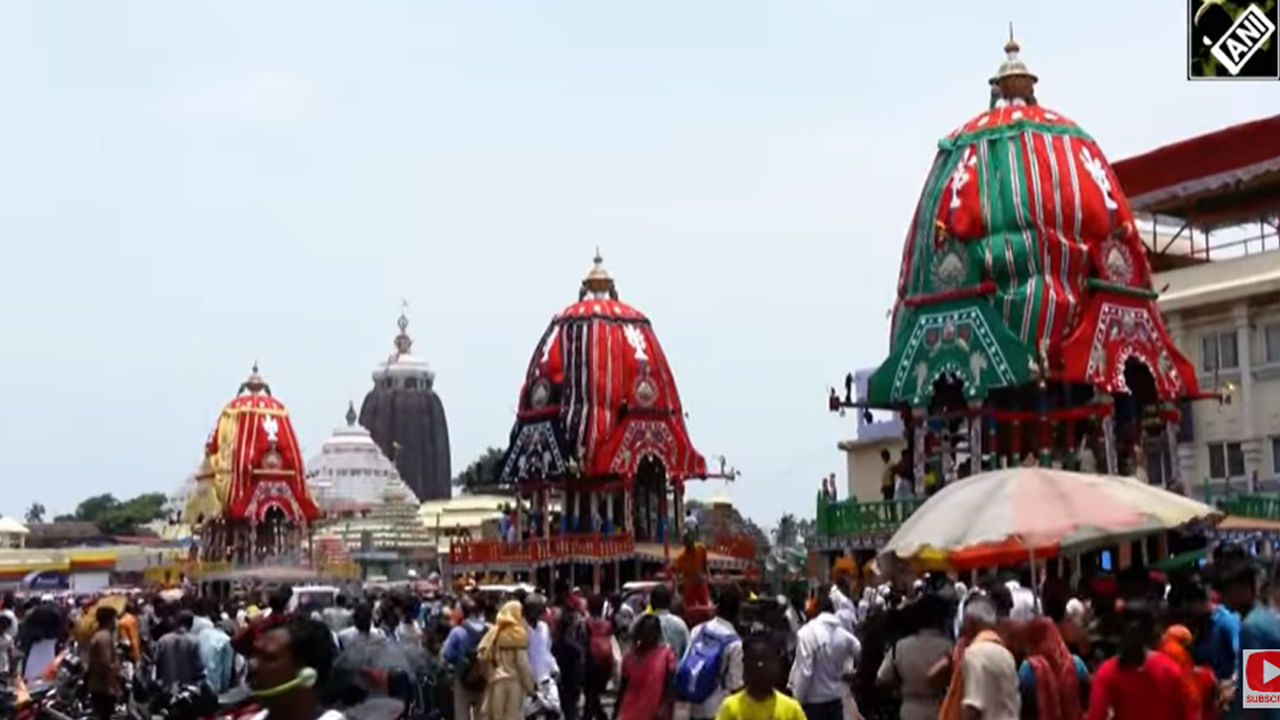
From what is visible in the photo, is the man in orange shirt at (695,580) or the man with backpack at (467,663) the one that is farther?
the man in orange shirt at (695,580)

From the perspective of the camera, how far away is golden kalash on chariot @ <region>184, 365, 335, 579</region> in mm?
51250

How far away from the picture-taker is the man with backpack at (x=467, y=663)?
1231cm

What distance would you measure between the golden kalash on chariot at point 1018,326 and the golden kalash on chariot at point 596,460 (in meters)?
11.3

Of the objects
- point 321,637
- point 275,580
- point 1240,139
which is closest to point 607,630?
point 321,637

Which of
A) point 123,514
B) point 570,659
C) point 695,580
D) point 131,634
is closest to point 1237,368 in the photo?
point 695,580

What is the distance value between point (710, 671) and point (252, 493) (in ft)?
140

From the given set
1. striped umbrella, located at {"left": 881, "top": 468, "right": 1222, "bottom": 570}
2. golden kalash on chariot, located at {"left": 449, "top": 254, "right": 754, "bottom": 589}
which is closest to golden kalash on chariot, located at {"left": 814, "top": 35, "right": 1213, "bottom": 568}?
golden kalash on chariot, located at {"left": 449, "top": 254, "right": 754, "bottom": 589}

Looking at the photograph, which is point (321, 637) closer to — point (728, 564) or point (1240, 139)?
point (728, 564)

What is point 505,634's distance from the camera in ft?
39.7

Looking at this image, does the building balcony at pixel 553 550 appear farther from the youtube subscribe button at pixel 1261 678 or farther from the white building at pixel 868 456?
the youtube subscribe button at pixel 1261 678

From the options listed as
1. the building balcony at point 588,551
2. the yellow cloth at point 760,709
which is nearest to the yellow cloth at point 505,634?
the yellow cloth at point 760,709

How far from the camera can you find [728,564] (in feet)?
124

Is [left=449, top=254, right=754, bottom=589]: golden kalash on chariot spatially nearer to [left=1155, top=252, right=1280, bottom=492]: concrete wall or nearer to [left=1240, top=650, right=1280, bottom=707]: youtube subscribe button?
[left=1155, top=252, right=1280, bottom=492]: concrete wall

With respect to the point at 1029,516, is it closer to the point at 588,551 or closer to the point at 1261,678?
the point at 1261,678
